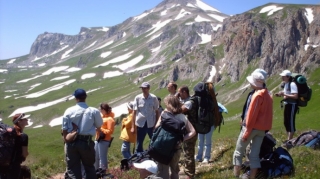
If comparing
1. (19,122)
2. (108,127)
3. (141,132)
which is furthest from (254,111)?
(19,122)

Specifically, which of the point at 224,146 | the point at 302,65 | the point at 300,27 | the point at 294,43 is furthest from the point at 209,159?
the point at 300,27

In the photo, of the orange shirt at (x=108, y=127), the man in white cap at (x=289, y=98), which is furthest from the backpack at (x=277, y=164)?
the orange shirt at (x=108, y=127)

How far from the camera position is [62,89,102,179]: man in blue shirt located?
8.05 meters

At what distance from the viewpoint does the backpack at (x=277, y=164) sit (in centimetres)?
809

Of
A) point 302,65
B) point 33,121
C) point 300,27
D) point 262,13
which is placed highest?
point 262,13

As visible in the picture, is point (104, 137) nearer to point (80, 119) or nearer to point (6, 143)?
point (80, 119)

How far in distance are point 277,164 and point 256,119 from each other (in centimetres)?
163

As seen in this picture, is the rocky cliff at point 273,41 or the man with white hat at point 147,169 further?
the rocky cliff at point 273,41

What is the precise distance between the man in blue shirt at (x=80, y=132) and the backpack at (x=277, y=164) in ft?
15.0

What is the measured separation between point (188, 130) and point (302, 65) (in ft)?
281

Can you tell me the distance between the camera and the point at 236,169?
26.3 ft

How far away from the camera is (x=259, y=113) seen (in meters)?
7.64

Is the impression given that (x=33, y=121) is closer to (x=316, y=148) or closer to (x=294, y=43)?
(x=294, y=43)

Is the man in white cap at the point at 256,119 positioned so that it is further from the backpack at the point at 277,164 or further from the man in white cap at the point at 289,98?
the man in white cap at the point at 289,98
